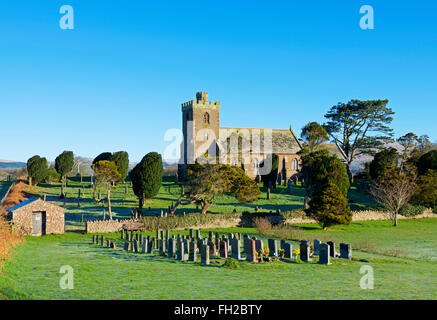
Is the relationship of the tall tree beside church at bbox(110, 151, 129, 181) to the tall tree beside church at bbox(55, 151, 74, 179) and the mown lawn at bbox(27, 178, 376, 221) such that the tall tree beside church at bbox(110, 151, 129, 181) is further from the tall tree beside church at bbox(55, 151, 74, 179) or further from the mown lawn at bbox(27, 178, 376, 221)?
the tall tree beside church at bbox(55, 151, 74, 179)

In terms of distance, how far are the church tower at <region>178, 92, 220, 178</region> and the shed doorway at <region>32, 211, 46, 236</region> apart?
43.5m

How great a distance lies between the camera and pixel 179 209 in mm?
50875

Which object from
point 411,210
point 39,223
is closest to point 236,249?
point 39,223

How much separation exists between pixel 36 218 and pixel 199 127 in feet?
156

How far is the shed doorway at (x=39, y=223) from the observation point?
33.1m

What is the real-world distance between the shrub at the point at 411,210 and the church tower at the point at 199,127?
36918mm

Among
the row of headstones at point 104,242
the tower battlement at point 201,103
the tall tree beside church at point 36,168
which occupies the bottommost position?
the row of headstones at point 104,242

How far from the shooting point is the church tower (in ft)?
254

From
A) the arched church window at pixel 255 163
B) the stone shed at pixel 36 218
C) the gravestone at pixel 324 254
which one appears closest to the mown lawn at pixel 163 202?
the stone shed at pixel 36 218

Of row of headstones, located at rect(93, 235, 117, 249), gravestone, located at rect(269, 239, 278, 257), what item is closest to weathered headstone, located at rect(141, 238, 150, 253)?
row of headstones, located at rect(93, 235, 117, 249)

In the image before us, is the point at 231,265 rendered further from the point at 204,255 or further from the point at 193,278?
the point at 193,278

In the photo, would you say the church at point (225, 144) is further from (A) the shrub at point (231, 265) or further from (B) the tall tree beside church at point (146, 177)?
(A) the shrub at point (231, 265)
